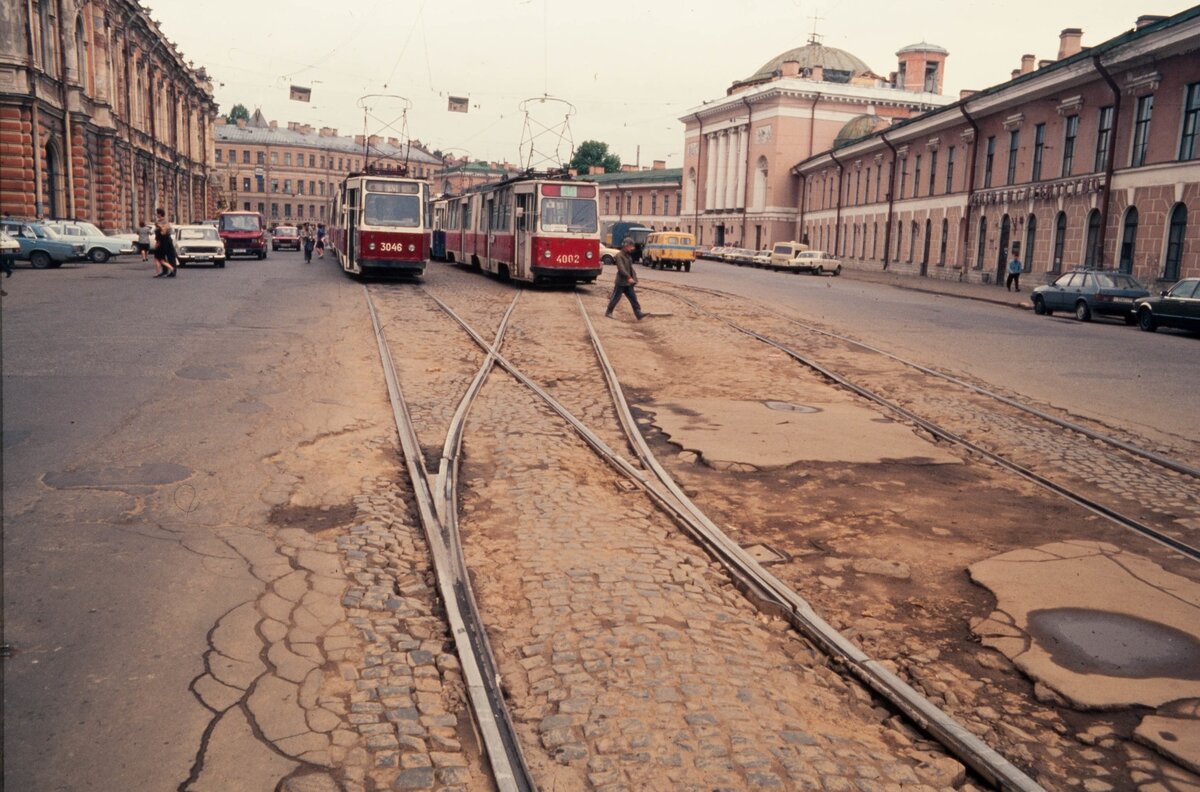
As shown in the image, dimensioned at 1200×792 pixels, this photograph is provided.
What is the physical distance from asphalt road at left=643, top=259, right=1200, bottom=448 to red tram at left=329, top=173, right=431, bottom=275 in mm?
6564

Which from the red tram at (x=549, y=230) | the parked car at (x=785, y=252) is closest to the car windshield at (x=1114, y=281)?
the red tram at (x=549, y=230)

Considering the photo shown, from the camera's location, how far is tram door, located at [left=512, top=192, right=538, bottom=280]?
2600 centimetres

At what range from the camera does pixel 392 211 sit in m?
26.6

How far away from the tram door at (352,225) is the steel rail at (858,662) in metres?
21.0

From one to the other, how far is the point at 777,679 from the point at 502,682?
1209 mm

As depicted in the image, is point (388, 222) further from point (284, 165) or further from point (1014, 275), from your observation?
point (284, 165)

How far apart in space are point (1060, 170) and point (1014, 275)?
179 inches

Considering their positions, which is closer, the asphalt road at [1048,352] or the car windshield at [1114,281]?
the asphalt road at [1048,352]

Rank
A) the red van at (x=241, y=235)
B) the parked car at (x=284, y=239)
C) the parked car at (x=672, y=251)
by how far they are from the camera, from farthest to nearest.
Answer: the parked car at (x=284, y=239) → the parked car at (x=672, y=251) → the red van at (x=241, y=235)

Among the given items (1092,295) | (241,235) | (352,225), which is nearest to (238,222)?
(241,235)

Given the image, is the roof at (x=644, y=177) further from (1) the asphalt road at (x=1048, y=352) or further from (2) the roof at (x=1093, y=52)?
(1) the asphalt road at (x=1048, y=352)

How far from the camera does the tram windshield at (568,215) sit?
25.8 meters

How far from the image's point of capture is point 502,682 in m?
4.24

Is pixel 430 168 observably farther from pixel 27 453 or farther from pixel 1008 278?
pixel 27 453
